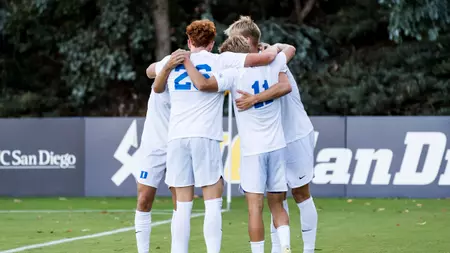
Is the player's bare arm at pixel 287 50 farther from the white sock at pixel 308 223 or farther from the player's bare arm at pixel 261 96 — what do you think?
the white sock at pixel 308 223

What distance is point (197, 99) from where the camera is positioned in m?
8.86

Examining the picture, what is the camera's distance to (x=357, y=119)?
1970cm

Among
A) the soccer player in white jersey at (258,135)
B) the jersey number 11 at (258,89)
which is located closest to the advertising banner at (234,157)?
the soccer player in white jersey at (258,135)

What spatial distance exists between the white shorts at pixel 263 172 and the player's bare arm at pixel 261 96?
1.37 ft

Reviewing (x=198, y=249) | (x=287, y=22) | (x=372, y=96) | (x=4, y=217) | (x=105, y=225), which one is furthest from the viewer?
(x=287, y=22)

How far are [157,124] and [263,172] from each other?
1.15 m

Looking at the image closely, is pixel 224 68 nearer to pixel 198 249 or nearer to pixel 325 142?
pixel 198 249

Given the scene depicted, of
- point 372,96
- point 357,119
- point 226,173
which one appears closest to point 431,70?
point 372,96

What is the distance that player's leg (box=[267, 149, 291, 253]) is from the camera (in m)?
9.04

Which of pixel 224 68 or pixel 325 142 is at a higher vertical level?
pixel 224 68

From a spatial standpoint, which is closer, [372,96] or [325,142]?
[325,142]

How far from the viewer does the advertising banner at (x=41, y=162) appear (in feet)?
66.1

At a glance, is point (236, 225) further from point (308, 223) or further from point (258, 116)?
point (258, 116)

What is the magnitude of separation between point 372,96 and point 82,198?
848 centimetres
